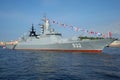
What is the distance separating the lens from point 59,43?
4600 cm

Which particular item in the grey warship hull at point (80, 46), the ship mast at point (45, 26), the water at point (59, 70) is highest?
the ship mast at point (45, 26)

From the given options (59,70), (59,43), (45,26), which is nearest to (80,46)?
(59,43)

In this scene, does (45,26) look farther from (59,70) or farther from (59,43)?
(59,70)

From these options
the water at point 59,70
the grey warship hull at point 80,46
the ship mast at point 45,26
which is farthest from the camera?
the ship mast at point 45,26

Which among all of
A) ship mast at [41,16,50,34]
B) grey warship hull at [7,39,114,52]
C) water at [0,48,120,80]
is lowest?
water at [0,48,120,80]

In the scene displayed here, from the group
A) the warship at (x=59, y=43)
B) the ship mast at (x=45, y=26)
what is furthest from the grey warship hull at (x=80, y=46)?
the ship mast at (x=45, y=26)

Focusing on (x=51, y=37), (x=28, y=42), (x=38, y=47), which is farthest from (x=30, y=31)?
(x=51, y=37)

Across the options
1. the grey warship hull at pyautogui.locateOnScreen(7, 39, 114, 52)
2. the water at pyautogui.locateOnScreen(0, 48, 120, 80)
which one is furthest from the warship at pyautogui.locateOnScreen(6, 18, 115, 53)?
the water at pyautogui.locateOnScreen(0, 48, 120, 80)

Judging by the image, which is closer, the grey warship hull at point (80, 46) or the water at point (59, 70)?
the water at point (59, 70)

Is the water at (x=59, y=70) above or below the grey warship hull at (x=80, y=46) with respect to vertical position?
below

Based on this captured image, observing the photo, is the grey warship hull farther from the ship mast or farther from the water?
the water

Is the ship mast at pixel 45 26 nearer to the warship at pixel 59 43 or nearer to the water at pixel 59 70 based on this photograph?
the warship at pixel 59 43

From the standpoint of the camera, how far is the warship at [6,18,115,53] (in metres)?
42.2

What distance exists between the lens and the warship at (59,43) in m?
42.2
